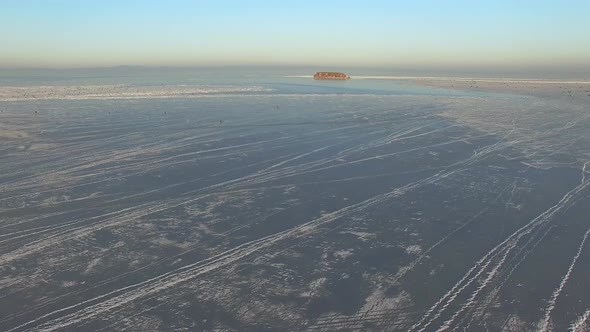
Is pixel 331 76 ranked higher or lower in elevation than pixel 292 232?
higher

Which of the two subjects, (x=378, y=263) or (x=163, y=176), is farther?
(x=163, y=176)

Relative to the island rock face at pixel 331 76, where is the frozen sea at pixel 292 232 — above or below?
below

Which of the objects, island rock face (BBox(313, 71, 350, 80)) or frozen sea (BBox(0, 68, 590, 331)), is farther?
island rock face (BBox(313, 71, 350, 80))

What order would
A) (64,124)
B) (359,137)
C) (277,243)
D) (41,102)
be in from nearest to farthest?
(277,243), (359,137), (64,124), (41,102)

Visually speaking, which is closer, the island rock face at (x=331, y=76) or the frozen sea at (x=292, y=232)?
the frozen sea at (x=292, y=232)

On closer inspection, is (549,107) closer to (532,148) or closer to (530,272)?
(532,148)

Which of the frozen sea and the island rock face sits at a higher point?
the island rock face

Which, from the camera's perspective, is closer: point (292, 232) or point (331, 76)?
point (292, 232)

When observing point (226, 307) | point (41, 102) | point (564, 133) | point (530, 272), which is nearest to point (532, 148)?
point (564, 133)
